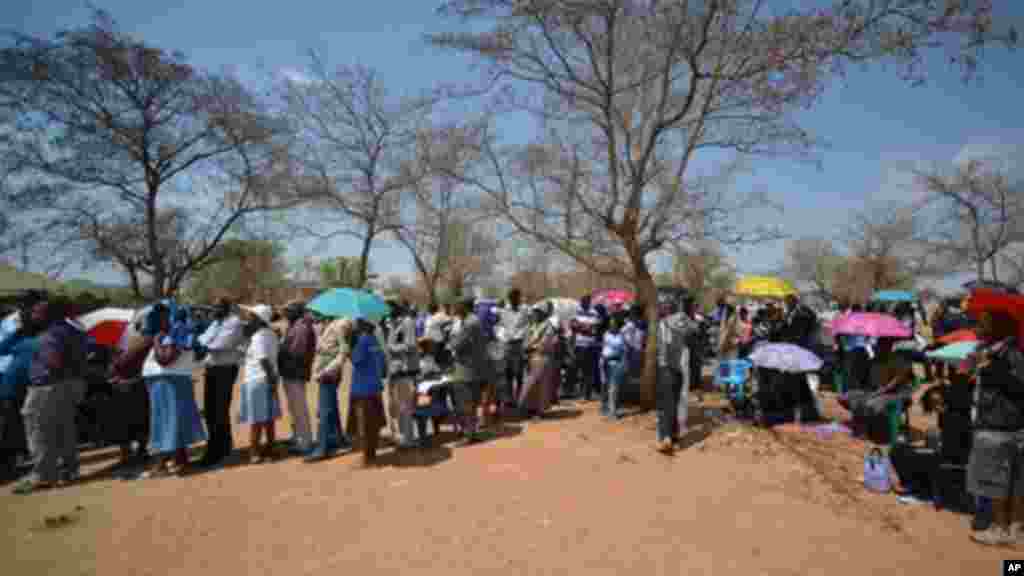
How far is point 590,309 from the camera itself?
979cm

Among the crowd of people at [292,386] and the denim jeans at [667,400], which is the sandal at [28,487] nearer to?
the crowd of people at [292,386]

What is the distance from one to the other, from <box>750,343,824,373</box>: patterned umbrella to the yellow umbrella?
2.80 meters

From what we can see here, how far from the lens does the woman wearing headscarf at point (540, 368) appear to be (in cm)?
736

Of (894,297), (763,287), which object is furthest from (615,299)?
(894,297)

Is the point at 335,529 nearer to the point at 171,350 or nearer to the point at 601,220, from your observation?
the point at 171,350

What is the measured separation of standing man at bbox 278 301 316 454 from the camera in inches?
237

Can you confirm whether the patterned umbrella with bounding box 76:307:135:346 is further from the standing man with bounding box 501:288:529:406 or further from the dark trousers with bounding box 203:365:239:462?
the standing man with bounding box 501:288:529:406

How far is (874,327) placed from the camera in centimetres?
Result: 650

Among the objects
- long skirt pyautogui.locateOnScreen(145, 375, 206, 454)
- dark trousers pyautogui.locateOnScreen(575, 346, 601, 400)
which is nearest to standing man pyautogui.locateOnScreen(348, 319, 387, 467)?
long skirt pyautogui.locateOnScreen(145, 375, 206, 454)

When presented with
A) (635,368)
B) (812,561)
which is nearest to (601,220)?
(635,368)

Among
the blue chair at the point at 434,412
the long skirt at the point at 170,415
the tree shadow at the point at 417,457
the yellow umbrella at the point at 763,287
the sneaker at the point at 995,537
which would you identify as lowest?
the sneaker at the point at 995,537

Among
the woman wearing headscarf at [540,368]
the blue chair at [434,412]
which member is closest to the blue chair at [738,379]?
the woman wearing headscarf at [540,368]

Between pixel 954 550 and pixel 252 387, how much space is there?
6897mm

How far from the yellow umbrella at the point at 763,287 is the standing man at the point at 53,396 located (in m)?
10.4
